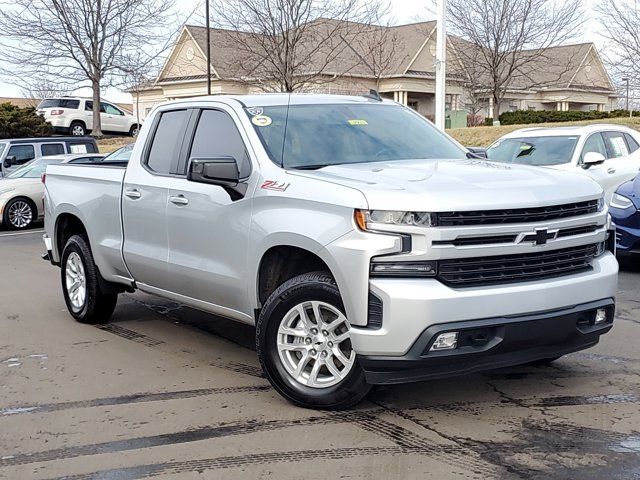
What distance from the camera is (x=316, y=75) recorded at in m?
31.9

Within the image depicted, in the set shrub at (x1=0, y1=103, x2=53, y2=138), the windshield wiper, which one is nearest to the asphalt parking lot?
the windshield wiper

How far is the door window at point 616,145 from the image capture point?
13438 mm

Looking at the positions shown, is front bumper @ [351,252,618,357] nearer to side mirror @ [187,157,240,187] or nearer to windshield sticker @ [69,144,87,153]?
side mirror @ [187,157,240,187]

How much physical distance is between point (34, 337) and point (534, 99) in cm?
4521

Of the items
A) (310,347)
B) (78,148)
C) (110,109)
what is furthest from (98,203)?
(110,109)

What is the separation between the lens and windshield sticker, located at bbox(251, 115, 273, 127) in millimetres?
5992

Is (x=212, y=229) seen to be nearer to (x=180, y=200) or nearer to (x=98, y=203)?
(x=180, y=200)

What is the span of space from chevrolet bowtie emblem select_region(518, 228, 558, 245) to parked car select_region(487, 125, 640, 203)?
26.4 ft

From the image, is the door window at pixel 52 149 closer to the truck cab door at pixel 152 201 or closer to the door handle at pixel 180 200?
the truck cab door at pixel 152 201

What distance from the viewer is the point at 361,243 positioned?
4.66 meters

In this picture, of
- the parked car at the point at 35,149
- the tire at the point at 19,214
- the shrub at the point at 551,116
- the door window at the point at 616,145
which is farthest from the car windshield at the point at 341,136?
the shrub at the point at 551,116

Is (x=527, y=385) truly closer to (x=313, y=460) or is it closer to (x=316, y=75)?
(x=313, y=460)

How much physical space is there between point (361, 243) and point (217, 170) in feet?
4.40

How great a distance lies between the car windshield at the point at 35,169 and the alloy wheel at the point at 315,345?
14190mm
